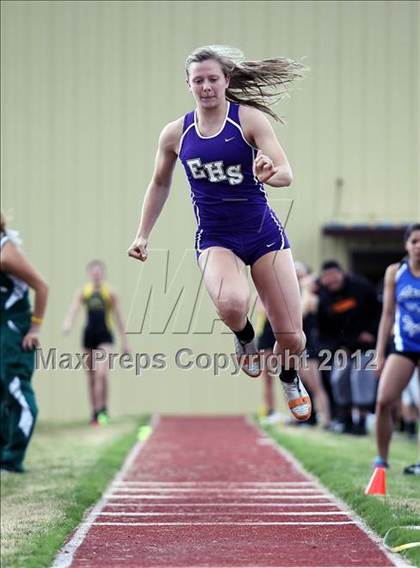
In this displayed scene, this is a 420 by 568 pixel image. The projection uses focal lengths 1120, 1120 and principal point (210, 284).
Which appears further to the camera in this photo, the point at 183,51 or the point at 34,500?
the point at 183,51

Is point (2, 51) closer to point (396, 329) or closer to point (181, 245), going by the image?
point (181, 245)

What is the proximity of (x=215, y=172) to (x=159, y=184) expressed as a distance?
67 cm

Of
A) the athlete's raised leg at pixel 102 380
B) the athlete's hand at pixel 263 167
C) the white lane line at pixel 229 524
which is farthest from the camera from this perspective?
the athlete's raised leg at pixel 102 380

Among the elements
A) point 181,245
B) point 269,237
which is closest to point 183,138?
point 269,237

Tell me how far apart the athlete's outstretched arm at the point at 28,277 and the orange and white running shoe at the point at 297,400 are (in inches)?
102

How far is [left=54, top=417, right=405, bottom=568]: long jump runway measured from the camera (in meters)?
5.26

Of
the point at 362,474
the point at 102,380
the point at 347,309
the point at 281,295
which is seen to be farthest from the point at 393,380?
the point at 102,380

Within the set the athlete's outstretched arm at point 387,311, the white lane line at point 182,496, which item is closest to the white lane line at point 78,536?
the white lane line at point 182,496

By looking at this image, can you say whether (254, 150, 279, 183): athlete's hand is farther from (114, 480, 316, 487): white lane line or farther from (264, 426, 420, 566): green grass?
(114, 480, 316, 487): white lane line

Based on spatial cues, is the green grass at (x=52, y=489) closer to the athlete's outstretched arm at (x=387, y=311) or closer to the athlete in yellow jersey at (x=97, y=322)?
the athlete in yellow jersey at (x=97, y=322)

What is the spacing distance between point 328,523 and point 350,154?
14848 millimetres

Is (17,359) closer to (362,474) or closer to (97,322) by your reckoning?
(362,474)

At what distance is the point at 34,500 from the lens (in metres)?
7.45

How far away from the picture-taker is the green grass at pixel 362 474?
614cm
